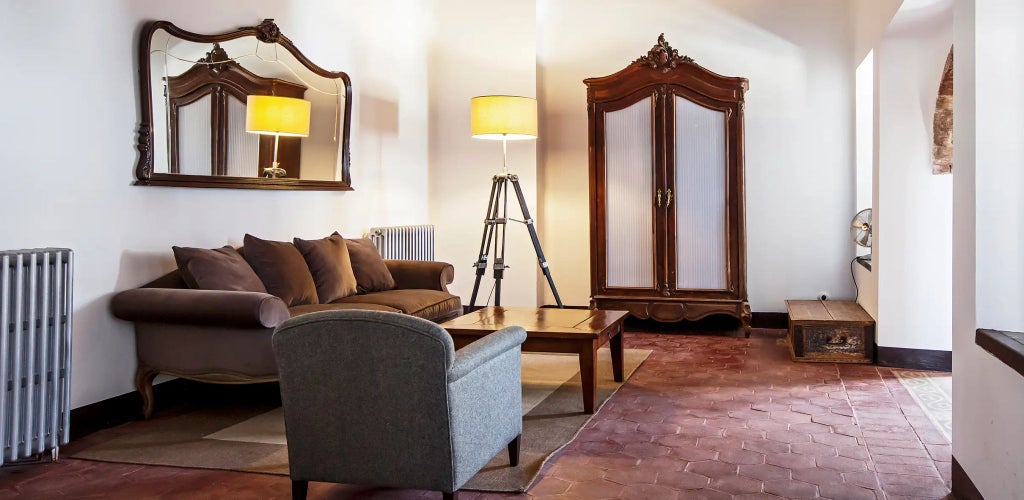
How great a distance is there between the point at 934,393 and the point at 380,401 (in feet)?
10.5

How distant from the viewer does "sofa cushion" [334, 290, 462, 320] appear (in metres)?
5.03

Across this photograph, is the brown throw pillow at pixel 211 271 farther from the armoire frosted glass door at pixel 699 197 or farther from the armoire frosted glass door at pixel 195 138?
the armoire frosted glass door at pixel 699 197

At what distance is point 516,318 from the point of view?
4.71 metres

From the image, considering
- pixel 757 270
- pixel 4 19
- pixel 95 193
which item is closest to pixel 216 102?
pixel 95 193

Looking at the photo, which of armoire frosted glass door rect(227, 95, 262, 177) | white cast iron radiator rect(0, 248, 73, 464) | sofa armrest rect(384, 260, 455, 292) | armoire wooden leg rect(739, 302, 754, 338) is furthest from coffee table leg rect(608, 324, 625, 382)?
white cast iron radiator rect(0, 248, 73, 464)

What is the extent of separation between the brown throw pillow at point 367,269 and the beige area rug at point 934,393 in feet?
10.4

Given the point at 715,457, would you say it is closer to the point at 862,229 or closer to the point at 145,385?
the point at 145,385

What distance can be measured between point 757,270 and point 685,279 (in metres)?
0.84

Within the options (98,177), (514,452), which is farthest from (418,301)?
(514,452)

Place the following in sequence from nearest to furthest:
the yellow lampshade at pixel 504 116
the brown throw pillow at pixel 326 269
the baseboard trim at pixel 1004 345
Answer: the baseboard trim at pixel 1004 345, the brown throw pillow at pixel 326 269, the yellow lampshade at pixel 504 116

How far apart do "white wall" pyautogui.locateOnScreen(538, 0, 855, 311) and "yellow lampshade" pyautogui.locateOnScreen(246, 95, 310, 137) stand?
287 centimetres

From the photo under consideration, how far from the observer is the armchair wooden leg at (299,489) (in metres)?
2.81

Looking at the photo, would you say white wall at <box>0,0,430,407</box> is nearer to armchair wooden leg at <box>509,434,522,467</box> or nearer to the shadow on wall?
the shadow on wall

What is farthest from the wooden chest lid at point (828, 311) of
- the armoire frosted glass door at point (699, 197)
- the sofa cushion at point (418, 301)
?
the sofa cushion at point (418, 301)
